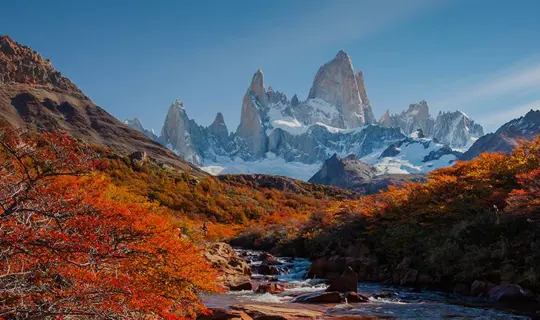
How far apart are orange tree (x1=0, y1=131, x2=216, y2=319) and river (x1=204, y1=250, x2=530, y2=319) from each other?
5.34m

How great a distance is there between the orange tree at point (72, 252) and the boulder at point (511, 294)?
11156 mm

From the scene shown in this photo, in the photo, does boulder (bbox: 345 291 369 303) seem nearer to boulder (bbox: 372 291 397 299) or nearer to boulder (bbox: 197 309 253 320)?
boulder (bbox: 372 291 397 299)

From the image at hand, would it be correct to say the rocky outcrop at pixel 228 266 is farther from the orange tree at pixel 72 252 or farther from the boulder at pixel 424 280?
the orange tree at pixel 72 252

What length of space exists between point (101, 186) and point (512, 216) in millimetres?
18170

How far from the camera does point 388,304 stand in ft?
54.3

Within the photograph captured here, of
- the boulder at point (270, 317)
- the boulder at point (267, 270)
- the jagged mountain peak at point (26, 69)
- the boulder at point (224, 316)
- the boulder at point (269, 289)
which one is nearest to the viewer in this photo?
the boulder at point (224, 316)

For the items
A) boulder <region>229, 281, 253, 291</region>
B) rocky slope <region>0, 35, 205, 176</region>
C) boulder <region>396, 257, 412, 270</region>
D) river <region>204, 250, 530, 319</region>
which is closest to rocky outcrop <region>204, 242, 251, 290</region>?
boulder <region>229, 281, 253, 291</region>

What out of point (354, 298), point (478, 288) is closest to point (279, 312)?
point (354, 298)

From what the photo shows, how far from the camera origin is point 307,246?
112ft

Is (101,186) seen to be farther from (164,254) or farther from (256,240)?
(256,240)

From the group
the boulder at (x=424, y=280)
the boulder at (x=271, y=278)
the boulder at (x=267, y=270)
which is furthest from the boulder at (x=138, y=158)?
the boulder at (x=424, y=280)

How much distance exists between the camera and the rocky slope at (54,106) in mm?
103000

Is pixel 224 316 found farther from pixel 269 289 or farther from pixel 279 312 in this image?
pixel 269 289

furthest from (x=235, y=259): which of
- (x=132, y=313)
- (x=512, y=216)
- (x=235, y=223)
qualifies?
(x=235, y=223)
